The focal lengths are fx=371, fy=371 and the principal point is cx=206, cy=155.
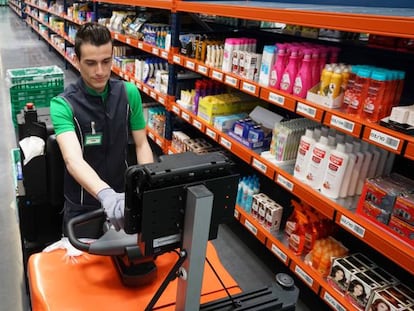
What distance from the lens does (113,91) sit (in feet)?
6.17

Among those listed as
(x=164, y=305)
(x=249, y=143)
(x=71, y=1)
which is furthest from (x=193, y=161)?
(x=71, y=1)

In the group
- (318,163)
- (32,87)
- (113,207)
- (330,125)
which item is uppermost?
(330,125)

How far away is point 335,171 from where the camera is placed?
6.55 ft

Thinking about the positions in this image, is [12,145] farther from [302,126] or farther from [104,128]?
[302,126]

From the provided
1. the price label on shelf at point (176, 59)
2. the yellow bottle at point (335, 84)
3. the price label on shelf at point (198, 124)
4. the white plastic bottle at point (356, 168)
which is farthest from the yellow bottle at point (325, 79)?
the price label on shelf at point (176, 59)

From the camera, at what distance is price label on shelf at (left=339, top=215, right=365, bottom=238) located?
182 cm

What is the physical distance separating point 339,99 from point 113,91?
47.3 inches

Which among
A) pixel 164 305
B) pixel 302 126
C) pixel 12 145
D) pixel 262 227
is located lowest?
pixel 12 145

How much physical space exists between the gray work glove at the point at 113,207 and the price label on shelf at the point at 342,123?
1172mm

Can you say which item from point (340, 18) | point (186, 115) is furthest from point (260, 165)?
point (186, 115)

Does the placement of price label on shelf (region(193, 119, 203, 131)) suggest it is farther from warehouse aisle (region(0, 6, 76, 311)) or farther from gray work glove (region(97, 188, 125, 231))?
gray work glove (region(97, 188, 125, 231))

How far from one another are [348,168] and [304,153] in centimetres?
29

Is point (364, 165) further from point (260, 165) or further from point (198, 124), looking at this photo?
point (198, 124)

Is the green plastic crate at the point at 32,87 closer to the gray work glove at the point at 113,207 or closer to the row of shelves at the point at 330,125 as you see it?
the row of shelves at the point at 330,125
